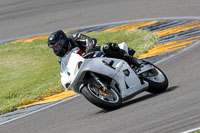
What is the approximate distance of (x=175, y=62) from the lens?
11992 mm

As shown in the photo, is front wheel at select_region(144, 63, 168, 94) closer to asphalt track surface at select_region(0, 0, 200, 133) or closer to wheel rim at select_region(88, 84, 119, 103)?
asphalt track surface at select_region(0, 0, 200, 133)

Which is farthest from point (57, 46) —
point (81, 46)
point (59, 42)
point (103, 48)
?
point (103, 48)

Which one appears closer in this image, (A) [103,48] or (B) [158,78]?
(A) [103,48]

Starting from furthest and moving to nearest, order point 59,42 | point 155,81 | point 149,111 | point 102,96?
point 155,81
point 59,42
point 102,96
point 149,111

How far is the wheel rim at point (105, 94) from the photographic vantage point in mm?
8477

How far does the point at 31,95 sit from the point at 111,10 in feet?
30.9

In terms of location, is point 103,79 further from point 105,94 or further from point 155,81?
point 155,81

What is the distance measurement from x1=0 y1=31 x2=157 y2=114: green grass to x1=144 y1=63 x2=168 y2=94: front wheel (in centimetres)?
319

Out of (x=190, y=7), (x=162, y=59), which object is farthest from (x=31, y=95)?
(x=190, y=7)

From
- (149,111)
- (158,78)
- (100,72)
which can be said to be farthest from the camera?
(158,78)

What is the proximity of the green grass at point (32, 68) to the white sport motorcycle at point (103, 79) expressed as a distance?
318 cm

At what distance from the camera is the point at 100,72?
8.70 m

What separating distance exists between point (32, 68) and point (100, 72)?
7.23 metres

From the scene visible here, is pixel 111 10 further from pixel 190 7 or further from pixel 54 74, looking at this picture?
pixel 54 74
